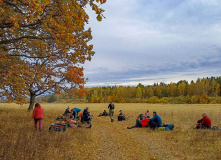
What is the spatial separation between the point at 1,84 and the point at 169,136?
1087 cm

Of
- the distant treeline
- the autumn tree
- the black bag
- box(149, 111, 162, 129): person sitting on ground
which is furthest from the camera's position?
the distant treeline

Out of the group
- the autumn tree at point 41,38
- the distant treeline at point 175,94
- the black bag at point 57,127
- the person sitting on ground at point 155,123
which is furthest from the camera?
the distant treeline at point 175,94

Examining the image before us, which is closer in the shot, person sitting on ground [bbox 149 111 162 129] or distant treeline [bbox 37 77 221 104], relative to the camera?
person sitting on ground [bbox 149 111 162 129]

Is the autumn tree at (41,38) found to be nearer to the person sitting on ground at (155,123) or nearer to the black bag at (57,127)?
the black bag at (57,127)

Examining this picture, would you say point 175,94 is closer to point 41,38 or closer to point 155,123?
point 155,123

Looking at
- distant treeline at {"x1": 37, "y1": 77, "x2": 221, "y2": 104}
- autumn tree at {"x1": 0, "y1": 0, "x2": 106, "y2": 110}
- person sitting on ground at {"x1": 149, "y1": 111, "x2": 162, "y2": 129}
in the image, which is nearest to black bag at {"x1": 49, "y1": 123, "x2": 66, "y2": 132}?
autumn tree at {"x1": 0, "y1": 0, "x2": 106, "y2": 110}

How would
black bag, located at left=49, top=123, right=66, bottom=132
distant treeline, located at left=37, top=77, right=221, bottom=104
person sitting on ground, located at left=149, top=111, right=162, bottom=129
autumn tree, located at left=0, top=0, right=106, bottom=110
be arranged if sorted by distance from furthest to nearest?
distant treeline, located at left=37, top=77, right=221, bottom=104 → person sitting on ground, located at left=149, top=111, right=162, bottom=129 → black bag, located at left=49, top=123, right=66, bottom=132 → autumn tree, located at left=0, top=0, right=106, bottom=110

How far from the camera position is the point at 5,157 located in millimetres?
5703

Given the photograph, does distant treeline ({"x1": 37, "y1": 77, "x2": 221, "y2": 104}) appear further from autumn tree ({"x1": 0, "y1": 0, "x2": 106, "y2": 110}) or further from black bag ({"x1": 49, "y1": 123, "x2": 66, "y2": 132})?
black bag ({"x1": 49, "y1": 123, "x2": 66, "y2": 132})

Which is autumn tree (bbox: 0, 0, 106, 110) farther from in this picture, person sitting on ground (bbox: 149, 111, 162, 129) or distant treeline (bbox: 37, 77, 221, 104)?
distant treeline (bbox: 37, 77, 221, 104)

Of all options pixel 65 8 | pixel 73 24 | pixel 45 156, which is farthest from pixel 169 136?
pixel 65 8

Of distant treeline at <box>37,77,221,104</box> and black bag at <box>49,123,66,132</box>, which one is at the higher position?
distant treeline at <box>37,77,221,104</box>

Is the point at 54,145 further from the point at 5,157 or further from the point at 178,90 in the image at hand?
the point at 178,90

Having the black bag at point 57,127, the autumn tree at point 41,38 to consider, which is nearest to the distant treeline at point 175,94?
the autumn tree at point 41,38
